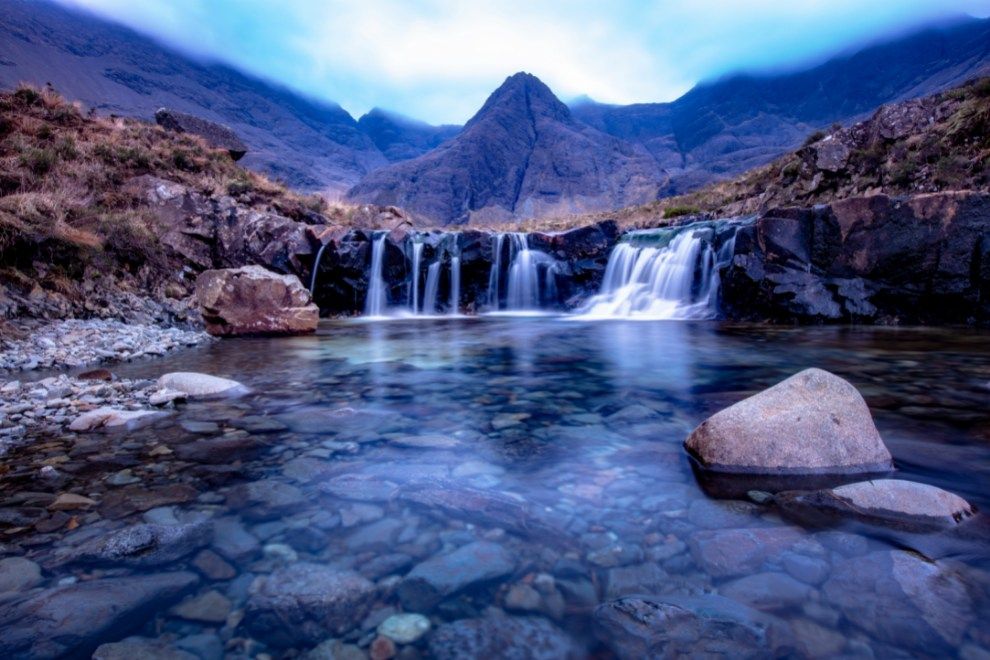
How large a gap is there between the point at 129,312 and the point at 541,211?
76.4 meters

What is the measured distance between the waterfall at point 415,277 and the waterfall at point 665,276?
19.4 feet

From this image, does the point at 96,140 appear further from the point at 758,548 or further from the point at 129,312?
the point at 758,548

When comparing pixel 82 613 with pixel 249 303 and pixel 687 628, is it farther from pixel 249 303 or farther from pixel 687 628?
pixel 249 303

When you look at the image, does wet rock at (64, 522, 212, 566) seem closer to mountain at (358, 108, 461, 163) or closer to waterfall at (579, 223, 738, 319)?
waterfall at (579, 223, 738, 319)

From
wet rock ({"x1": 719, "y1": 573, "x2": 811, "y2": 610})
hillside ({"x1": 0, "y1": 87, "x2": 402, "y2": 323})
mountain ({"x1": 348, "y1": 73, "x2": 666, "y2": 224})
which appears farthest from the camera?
mountain ({"x1": 348, "y1": 73, "x2": 666, "y2": 224})

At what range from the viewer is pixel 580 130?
106688mm

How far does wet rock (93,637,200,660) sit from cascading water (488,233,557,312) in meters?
17.3

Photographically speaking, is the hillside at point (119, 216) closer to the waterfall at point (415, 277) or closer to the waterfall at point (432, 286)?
the waterfall at point (415, 277)

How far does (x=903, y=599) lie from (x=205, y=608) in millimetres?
2572

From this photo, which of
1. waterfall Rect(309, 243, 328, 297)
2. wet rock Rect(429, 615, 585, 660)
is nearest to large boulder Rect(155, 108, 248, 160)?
waterfall Rect(309, 243, 328, 297)

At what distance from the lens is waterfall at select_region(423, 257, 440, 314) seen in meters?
18.1

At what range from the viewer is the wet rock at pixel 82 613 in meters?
1.61

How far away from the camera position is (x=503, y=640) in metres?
1.70

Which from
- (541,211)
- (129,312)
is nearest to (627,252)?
(129,312)
